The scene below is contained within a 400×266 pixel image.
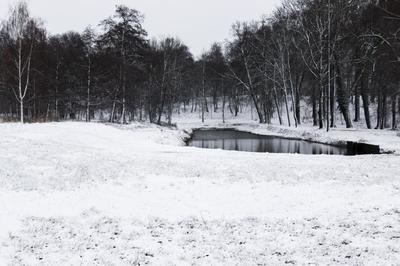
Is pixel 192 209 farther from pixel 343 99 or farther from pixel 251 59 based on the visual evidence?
pixel 251 59

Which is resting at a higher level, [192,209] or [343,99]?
[343,99]

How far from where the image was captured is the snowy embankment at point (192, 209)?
864cm

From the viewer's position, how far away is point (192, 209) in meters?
12.2

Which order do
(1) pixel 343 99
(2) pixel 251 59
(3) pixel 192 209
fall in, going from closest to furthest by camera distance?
(3) pixel 192 209
(1) pixel 343 99
(2) pixel 251 59

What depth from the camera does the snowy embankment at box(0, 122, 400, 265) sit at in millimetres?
8641

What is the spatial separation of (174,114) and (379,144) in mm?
64864

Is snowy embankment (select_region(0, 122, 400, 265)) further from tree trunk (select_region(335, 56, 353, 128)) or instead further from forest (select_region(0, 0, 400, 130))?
tree trunk (select_region(335, 56, 353, 128))

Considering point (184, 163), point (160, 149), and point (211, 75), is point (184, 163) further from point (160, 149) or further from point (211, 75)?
point (211, 75)

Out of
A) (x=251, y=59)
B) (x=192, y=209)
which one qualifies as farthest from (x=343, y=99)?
(x=192, y=209)

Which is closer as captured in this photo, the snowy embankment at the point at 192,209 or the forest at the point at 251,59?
the snowy embankment at the point at 192,209

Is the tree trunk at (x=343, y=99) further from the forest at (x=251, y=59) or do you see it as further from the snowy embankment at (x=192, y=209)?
the snowy embankment at (x=192, y=209)

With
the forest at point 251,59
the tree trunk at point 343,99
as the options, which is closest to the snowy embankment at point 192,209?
the forest at point 251,59

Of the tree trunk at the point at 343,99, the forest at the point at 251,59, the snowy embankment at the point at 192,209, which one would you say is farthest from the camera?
the tree trunk at the point at 343,99

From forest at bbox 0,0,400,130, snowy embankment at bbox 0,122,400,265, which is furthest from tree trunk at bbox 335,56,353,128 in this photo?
snowy embankment at bbox 0,122,400,265
